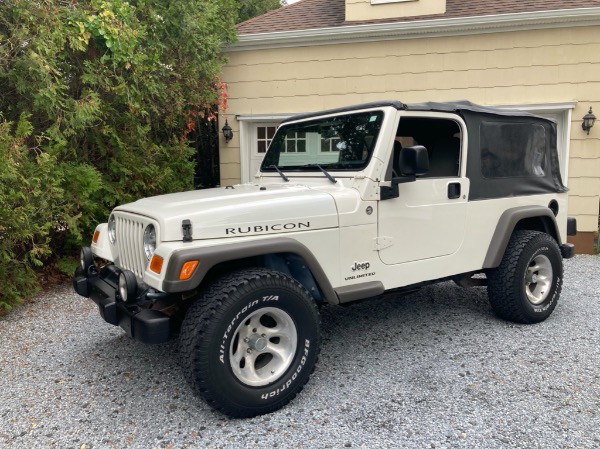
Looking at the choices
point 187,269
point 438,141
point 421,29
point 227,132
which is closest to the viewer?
point 187,269

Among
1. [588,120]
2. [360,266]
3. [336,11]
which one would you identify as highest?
[336,11]

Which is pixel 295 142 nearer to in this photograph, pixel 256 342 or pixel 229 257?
pixel 229 257

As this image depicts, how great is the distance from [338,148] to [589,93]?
569 cm

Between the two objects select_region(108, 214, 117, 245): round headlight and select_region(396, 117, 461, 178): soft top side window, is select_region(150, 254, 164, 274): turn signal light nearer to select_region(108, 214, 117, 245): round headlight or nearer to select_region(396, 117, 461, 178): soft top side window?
select_region(108, 214, 117, 245): round headlight

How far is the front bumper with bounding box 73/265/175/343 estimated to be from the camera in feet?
8.02

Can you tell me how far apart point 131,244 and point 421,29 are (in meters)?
6.34

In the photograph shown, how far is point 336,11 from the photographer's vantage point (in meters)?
8.42

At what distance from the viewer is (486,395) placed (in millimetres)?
2883

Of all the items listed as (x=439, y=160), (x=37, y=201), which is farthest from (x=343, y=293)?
(x=37, y=201)

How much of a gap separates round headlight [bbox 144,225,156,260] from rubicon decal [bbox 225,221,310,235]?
451 mm

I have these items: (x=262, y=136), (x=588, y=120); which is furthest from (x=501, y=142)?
(x=262, y=136)

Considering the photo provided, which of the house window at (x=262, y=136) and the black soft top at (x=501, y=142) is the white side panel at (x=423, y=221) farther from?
the house window at (x=262, y=136)

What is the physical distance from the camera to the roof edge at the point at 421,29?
22.4 feet

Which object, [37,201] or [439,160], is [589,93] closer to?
[439,160]
